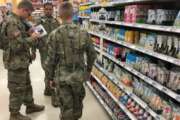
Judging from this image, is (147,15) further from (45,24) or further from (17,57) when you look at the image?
(45,24)

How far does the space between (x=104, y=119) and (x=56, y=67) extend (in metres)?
1.57

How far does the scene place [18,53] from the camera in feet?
14.0

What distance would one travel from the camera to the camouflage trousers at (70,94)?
3.45 meters

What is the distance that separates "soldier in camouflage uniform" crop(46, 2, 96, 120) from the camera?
3332 mm

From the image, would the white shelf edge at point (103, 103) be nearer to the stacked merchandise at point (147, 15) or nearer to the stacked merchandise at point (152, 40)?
the stacked merchandise at point (152, 40)

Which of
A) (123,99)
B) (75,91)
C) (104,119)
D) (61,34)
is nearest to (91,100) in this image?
(104,119)

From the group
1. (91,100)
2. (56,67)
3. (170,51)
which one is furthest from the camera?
(91,100)

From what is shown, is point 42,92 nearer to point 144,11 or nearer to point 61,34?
point 61,34

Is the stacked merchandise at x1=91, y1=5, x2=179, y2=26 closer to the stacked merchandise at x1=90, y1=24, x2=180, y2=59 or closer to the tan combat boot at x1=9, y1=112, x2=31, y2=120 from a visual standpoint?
the stacked merchandise at x1=90, y1=24, x2=180, y2=59

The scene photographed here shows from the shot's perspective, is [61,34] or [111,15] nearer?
[61,34]

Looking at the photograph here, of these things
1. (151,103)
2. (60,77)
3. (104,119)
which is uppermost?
(60,77)

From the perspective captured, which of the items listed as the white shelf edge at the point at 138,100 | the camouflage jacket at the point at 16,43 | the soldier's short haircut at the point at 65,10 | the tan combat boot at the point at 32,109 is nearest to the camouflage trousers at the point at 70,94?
the white shelf edge at the point at 138,100

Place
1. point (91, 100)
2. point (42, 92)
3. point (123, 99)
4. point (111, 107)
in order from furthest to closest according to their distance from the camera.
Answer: point (42, 92) < point (91, 100) < point (111, 107) < point (123, 99)

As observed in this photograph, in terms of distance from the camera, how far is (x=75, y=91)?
354 centimetres
